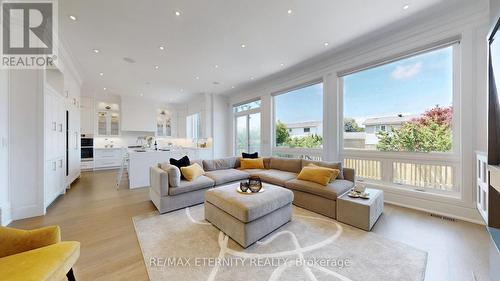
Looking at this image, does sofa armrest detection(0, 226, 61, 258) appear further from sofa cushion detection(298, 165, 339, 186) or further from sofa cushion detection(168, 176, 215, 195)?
sofa cushion detection(298, 165, 339, 186)

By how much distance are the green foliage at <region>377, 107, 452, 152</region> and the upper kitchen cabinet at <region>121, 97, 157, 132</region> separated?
28.0 feet

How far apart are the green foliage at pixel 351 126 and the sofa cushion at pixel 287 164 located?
1315 millimetres

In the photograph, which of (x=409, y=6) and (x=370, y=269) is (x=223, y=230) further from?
(x=409, y=6)

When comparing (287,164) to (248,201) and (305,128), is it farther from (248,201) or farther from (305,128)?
(248,201)

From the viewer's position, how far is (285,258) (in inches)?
71.5

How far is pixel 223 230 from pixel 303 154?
345 centimetres

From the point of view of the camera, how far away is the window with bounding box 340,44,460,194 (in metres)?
2.96

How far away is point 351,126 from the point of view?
4.11m

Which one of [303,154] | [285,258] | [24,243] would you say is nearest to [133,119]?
[303,154]

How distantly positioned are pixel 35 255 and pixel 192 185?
209 centimetres

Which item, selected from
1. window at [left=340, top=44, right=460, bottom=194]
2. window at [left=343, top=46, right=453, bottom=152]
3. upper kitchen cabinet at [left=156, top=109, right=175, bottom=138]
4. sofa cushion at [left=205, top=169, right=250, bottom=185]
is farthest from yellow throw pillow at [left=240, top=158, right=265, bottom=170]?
upper kitchen cabinet at [left=156, top=109, right=175, bottom=138]

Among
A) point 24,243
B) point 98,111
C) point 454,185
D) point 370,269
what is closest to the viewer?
point 24,243

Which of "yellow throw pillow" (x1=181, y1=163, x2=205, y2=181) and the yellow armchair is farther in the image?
"yellow throw pillow" (x1=181, y1=163, x2=205, y2=181)

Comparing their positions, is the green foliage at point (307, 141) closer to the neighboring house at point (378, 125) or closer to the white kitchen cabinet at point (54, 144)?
the neighboring house at point (378, 125)
